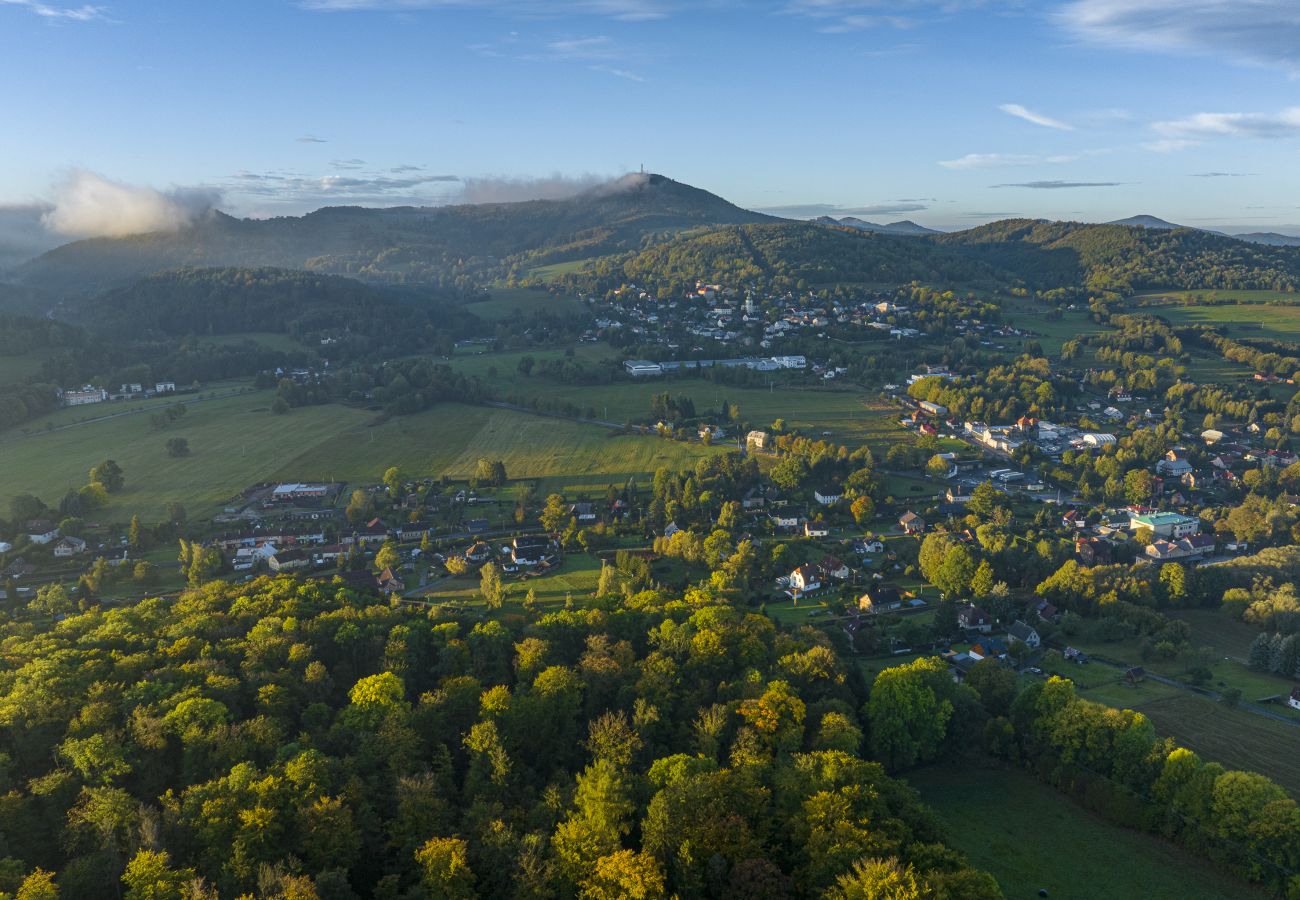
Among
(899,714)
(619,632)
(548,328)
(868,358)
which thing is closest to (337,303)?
(548,328)

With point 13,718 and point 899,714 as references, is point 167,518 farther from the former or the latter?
point 899,714

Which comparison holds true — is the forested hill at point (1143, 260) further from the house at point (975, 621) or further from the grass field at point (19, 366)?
the grass field at point (19, 366)

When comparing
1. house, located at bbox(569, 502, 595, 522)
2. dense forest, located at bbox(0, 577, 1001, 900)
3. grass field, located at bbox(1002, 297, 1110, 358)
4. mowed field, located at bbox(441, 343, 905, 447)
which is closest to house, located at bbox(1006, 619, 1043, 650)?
dense forest, located at bbox(0, 577, 1001, 900)

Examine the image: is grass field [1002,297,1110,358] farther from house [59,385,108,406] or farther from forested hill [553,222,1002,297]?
house [59,385,108,406]

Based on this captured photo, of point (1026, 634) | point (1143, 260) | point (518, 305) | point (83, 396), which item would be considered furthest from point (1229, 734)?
point (1143, 260)

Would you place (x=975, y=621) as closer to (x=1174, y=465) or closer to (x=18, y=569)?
(x=1174, y=465)
